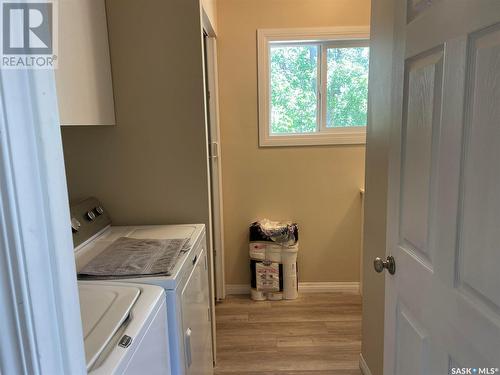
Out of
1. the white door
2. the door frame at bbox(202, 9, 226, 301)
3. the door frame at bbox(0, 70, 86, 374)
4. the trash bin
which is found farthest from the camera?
the trash bin

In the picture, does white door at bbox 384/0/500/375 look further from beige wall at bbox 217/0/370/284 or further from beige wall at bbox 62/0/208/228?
beige wall at bbox 217/0/370/284

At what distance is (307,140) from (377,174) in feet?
4.21

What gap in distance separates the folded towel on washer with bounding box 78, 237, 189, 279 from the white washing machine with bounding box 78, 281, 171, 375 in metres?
0.08

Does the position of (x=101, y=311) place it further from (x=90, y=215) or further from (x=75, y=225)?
(x=90, y=215)

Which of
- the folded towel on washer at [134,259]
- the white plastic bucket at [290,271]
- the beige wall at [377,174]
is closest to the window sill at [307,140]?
the white plastic bucket at [290,271]

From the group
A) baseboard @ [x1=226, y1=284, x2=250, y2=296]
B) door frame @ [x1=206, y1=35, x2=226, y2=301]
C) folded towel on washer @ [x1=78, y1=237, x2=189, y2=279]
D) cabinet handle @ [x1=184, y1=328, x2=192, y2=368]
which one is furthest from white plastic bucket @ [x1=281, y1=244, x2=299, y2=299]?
cabinet handle @ [x1=184, y1=328, x2=192, y2=368]

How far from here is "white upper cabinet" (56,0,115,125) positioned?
129 centimetres

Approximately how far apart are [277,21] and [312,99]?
697mm

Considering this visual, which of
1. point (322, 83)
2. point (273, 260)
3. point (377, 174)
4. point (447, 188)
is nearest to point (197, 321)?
point (377, 174)

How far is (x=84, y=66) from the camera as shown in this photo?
1.50m

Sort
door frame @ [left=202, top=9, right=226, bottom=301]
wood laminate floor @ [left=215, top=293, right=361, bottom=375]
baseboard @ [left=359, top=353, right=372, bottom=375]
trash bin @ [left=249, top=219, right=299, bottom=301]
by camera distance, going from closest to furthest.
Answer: baseboard @ [left=359, top=353, right=372, bottom=375]
wood laminate floor @ [left=215, top=293, right=361, bottom=375]
door frame @ [left=202, top=9, right=226, bottom=301]
trash bin @ [left=249, top=219, right=299, bottom=301]

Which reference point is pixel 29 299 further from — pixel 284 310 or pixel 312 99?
pixel 312 99

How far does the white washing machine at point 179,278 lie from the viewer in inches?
51.5

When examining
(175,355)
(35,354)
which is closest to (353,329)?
(175,355)
